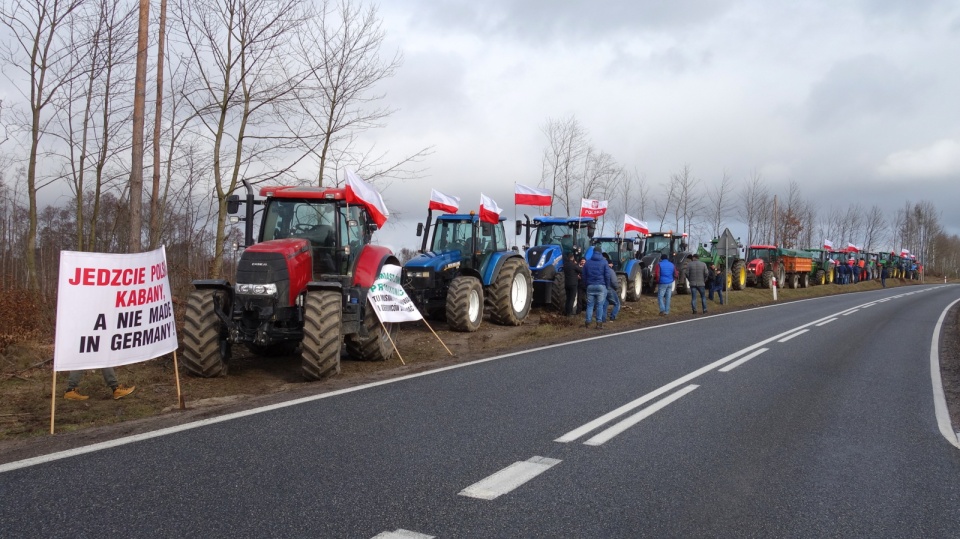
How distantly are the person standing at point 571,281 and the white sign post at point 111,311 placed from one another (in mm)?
11765

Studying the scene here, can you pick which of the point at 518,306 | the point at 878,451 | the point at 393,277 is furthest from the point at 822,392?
the point at 518,306

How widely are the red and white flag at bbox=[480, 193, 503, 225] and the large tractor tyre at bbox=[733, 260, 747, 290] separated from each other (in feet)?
66.9

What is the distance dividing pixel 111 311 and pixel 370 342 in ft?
13.8

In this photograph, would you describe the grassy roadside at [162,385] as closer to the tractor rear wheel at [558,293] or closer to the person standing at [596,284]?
the person standing at [596,284]

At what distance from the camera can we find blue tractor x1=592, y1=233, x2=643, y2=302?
22484 mm

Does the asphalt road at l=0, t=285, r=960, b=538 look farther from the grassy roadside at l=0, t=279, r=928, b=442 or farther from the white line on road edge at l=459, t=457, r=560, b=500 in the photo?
the grassy roadside at l=0, t=279, r=928, b=442

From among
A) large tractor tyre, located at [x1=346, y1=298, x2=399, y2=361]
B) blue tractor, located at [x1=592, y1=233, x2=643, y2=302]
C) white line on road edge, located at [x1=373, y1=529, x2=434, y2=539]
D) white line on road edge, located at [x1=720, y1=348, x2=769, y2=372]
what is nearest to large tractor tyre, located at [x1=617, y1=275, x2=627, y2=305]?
blue tractor, located at [x1=592, y1=233, x2=643, y2=302]

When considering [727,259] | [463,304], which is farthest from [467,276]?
[727,259]

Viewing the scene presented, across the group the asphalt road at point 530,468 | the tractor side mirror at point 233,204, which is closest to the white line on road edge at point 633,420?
the asphalt road at point 530,468

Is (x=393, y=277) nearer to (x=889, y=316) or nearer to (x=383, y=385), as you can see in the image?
(x=383, y=385)

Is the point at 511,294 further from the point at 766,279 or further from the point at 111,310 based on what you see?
the point at 766,279

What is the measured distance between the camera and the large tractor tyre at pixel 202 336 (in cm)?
868

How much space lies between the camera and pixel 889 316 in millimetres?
21078

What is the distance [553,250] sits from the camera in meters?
19.3
